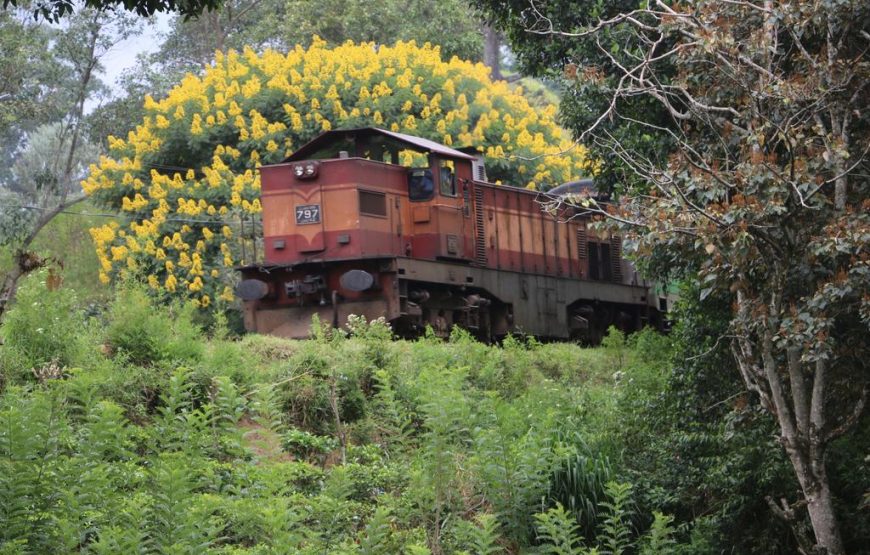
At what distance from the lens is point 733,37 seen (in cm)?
1160

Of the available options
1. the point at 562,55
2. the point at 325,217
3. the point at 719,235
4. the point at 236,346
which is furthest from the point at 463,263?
the point at 719,235

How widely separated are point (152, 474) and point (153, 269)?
19.0 m

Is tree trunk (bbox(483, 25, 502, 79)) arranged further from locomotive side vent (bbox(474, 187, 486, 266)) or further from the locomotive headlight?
the locomotive headlight

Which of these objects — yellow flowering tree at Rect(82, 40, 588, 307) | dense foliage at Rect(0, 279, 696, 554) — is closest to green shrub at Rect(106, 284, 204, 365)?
dense foliage at Rect(0, 279, 696, 554)

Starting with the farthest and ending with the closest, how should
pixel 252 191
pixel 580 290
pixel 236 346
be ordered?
pixel 252 191, pixel 580 290, pixel 236 346

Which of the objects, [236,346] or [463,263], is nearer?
[236,346]

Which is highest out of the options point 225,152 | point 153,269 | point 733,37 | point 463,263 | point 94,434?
point 225,152

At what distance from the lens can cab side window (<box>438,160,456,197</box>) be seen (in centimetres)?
2267

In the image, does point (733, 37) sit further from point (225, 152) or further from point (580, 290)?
point (225, 152)

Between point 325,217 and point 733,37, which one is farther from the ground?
point 325,217

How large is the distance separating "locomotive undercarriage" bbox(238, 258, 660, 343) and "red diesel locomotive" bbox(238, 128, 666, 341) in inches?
0.9

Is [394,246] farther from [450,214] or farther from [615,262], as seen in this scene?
[615,262]

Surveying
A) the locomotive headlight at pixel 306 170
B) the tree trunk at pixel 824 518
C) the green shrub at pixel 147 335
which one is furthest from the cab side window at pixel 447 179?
the tree trunk at pixel 824 518

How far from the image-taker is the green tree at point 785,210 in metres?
10.2
